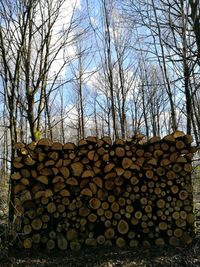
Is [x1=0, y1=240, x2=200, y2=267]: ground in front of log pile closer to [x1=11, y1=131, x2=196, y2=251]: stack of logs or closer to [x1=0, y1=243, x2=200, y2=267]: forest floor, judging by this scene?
[x1=0, y1=243, x2=200, y2=267]: forest floor

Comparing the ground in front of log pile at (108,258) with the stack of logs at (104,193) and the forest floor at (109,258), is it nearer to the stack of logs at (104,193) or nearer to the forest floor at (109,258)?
the forest floor at (109,258)

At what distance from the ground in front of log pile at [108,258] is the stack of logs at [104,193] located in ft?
0.65

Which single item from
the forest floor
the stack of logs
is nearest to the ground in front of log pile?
the forest floor

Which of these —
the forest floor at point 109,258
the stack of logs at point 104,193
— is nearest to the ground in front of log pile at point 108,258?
the forest floor at point 109,258

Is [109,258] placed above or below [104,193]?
below

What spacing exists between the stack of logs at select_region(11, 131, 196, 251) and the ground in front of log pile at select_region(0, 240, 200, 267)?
0.20 m

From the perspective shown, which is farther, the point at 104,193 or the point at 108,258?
the point at 104,193

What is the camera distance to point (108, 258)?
171 inches

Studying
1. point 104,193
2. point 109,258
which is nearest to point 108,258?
point 109,258

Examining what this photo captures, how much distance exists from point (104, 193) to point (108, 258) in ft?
3.06

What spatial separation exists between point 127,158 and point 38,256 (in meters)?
1.81

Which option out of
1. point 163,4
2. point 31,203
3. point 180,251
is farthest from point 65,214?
point 163,4

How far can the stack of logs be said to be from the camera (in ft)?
15.8

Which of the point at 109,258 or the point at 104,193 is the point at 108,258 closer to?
the point at 109,258
